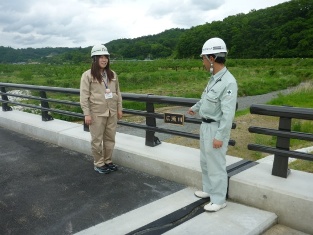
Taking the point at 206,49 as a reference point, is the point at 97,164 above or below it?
Result: below

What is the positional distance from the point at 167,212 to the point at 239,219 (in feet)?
2.46

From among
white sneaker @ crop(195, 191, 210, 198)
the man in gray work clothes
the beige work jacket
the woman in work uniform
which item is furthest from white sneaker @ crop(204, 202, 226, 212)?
the beige work jacket

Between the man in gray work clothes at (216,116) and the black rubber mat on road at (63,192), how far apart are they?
30.6 inches

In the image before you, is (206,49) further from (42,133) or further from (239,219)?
(42,133)

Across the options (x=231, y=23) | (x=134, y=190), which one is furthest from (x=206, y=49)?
(x=231, y=23)

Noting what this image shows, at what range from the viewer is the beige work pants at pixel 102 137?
436cm

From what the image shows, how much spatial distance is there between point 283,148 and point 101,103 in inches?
94.7

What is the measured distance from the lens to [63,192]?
3.98m

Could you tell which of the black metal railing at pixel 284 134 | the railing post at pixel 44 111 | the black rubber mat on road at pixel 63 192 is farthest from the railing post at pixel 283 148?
the railing post at pixel 44 111

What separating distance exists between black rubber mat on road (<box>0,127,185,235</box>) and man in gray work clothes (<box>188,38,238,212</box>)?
0.78 metres

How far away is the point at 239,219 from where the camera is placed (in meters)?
3.04

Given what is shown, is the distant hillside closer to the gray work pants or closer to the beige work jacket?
the beige work jacket

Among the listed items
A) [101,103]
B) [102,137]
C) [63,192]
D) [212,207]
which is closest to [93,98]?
[101,103]

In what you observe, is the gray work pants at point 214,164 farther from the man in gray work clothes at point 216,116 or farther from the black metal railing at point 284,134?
the black metal railing at point 284,134
